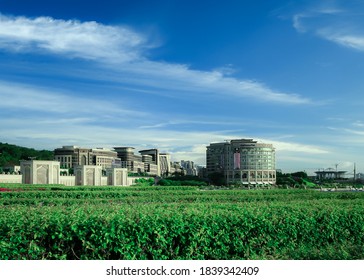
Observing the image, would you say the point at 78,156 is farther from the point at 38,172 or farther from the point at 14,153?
the point at 38,172

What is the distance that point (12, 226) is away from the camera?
6852 millimetres

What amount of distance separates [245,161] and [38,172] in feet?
246

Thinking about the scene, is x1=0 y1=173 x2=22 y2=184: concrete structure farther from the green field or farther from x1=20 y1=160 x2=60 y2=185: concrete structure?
the green field

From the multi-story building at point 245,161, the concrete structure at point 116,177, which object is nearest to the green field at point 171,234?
the concrete structure at point 116,177

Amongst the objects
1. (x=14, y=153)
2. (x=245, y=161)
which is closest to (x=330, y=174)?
(x=245, y=161)

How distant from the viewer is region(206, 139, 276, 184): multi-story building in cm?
10400

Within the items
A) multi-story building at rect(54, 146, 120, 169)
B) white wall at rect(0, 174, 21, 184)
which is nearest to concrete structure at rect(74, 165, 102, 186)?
white wall at rect(0, 174, 21, 184)

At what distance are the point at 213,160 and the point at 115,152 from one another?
36.8 meters

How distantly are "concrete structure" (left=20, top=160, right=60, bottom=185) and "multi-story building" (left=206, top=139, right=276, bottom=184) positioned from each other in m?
53.9

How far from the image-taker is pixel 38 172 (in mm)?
46188

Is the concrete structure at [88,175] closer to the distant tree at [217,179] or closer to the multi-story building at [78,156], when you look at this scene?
the distant tree at [217,179]

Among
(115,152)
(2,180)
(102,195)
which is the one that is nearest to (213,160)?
(115,152)

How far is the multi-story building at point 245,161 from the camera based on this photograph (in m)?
104

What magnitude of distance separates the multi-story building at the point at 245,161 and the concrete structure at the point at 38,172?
177 feet
